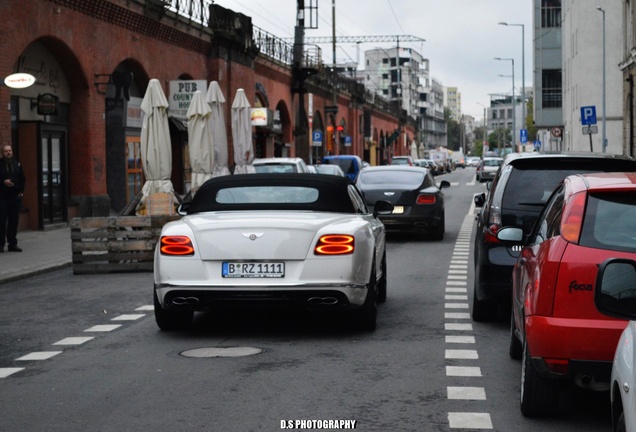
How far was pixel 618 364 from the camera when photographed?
188 inches

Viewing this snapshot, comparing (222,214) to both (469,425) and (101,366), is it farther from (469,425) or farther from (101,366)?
(469,425)

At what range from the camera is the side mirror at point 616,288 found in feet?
16.0

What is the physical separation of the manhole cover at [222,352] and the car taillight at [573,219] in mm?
3521

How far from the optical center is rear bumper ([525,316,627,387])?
6199mm

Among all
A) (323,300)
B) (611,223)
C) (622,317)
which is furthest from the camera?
(323,300)

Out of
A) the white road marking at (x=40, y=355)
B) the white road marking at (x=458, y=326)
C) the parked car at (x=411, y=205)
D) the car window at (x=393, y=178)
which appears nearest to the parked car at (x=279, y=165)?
the car window at (x=393, y=178)

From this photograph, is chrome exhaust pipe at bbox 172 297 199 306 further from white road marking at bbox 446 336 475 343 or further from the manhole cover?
white road marking at bbox 446 336 475 343

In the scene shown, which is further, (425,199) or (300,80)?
(300,80)

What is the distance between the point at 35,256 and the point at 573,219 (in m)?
15.0

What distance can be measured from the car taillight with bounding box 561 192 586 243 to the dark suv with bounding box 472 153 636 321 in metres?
4.00

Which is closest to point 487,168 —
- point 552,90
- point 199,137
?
point 552,90

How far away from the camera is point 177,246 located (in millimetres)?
10062

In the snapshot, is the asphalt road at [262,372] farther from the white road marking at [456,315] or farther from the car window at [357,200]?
the car window at [357,200]

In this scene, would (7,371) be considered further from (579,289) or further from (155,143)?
(155,143)
